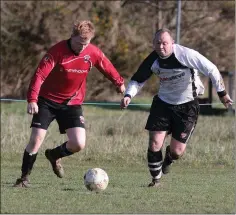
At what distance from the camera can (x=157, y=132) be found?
10000 mm

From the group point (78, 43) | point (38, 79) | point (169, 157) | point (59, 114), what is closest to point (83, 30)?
point (78, 43)

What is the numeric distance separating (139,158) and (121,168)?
A: 2.90 feet

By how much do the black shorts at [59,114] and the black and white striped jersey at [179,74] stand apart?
0.74m

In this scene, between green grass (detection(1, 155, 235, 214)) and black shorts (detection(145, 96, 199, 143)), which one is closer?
green grass (detection(1, 155, 235, 214))

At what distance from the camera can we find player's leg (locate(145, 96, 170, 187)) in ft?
32.9

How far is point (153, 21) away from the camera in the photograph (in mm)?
37375

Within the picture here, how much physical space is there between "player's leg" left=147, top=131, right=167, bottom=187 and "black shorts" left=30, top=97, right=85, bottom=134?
942 millimetres

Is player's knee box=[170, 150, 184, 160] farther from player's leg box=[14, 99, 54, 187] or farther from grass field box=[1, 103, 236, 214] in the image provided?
player's leg box=[14, 99, 54, 187]

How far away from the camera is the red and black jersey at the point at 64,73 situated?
967 cm

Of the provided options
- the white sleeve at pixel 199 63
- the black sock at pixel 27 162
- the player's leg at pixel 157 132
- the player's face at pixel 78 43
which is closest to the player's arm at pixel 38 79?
the player's face at pixel 78 43

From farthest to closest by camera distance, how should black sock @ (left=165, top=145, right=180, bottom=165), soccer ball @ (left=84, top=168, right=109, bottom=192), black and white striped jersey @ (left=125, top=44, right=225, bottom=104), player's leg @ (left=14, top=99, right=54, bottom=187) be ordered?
black sock @ (left=165, top=145, right=180, bottom=165) < player's leg @ (left=14, top=99, right=54, bottom=187) < black and white striped jersey @ (left=125, top=44, right=225, bottom=104) < soccer ball @ (left=84, top=168, right=109, bottom=192)

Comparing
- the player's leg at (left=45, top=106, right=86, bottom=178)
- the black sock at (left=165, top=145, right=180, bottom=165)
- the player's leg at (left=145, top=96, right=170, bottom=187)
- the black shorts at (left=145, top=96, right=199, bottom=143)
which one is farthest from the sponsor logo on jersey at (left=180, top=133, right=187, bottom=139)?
the player's leg at (left=45, top=106, right=86, bottom=178)

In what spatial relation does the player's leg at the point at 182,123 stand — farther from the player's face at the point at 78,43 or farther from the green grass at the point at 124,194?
the player's face at the point at 78,43

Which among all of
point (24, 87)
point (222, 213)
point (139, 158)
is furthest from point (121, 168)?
point (24, 87)
